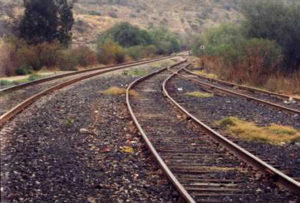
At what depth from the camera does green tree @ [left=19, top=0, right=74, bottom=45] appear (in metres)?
44.1

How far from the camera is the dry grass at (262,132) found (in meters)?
11.2

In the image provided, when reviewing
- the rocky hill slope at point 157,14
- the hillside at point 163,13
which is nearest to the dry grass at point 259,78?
the rocky hill slope at point 157,14

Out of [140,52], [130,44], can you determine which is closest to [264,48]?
[140,52]

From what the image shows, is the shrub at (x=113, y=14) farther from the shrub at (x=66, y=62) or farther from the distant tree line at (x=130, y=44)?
the shrub at (x=66, y=62)

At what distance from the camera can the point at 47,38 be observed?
45.6 meters

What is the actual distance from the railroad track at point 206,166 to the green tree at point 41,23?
33.1 metres

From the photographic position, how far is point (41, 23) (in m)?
44.7

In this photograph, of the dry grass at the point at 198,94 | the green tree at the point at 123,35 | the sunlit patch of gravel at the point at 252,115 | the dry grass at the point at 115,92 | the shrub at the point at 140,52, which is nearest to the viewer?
the sunlit patch of gravel at the point at 252,115

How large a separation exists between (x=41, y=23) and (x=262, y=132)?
36127 millimetres

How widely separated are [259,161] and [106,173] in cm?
260

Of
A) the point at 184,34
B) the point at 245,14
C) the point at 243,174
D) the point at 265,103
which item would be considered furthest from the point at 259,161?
the point at 184,34

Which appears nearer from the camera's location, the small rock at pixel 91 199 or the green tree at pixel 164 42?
the small rock at pixel 91 199

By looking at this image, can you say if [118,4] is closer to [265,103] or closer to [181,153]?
[265,103]

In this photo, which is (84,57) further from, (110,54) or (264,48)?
(264,48)
